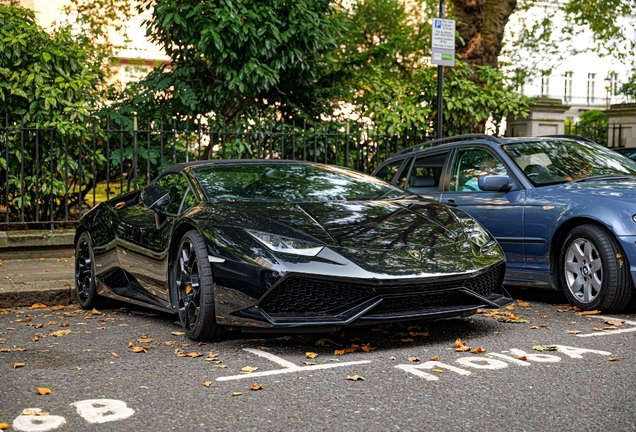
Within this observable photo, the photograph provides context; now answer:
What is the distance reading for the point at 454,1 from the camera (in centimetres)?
1499

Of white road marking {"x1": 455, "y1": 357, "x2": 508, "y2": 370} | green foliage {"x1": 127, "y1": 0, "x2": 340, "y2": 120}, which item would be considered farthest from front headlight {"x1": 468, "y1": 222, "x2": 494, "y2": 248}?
green foliage {"x1": 127, "y1": 0, "x2": 340, "y2": 120}

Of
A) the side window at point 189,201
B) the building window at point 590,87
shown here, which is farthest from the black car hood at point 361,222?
the building window at point 590,87

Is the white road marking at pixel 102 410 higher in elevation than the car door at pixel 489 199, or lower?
lower

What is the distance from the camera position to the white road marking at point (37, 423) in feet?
12.4

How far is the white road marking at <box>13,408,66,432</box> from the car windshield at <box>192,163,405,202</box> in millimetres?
2483

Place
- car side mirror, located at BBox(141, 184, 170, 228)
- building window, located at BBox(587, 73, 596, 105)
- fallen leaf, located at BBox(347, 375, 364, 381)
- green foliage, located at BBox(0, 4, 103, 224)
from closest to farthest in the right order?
1. fallen leaf, located at BBox(347, 375, 364, 381)
2. car side mirror, located at BBox(141, 184, 170, 228)
3. green foliage, located at BBox(0, 4, 103, 224)
4. building window, located at BBox(587, 73, 596, 105)

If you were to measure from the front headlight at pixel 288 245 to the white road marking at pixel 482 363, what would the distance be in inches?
42.3

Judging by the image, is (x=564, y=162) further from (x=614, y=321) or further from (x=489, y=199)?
(x=614, y=321)

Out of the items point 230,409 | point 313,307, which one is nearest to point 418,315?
point 313,307

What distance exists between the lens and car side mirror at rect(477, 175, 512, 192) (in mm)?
7371

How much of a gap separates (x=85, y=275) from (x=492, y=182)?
12.0 feet

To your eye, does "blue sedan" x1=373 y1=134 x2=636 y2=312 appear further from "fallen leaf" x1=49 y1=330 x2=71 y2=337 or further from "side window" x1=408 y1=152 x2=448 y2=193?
"fallen leaf" x1=49 y1=330 x2=71 y2=337

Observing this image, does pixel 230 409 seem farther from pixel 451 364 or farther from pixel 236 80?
pixel 236 80

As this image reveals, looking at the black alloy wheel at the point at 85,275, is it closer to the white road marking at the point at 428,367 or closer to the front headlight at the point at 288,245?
the front headlight at the point at 288,245
